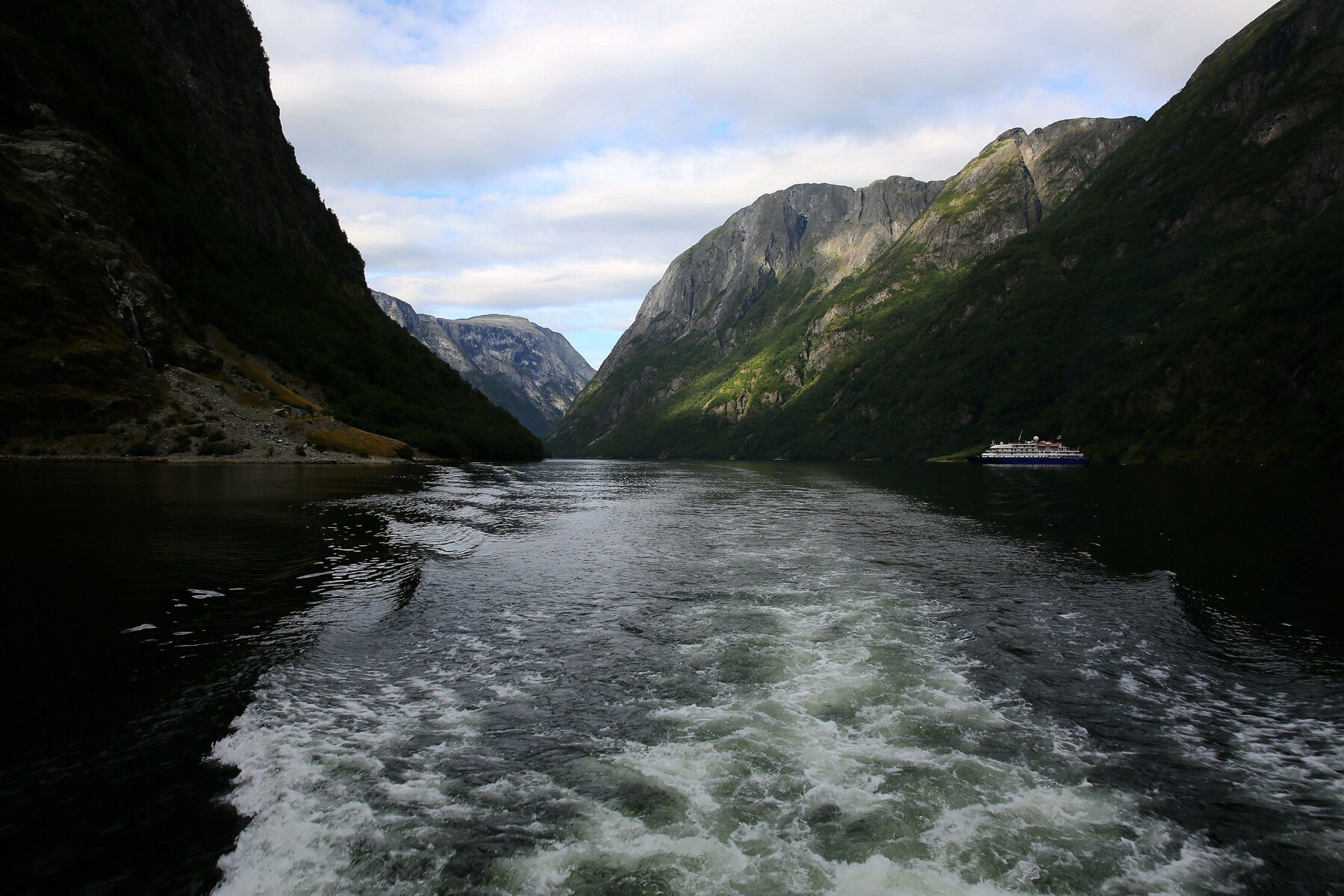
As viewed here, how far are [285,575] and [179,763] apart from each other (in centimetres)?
1458

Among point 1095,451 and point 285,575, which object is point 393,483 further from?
point 1095,451

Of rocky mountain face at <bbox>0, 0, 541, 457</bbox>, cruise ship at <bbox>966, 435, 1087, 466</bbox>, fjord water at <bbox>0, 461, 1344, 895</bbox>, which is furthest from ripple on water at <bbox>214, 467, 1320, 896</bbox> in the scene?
cruise ship at <bbox>966, 435, 1087, 466</bbox>

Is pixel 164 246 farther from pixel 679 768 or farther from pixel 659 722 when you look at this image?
pixel 679 768

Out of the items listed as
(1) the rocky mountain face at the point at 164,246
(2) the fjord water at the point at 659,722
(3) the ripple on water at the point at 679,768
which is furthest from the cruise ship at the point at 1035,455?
(3) the ripple on water at the point at 679,768

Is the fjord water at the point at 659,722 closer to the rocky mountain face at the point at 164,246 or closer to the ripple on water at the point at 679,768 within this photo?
the ripple on water at the point at 679,768

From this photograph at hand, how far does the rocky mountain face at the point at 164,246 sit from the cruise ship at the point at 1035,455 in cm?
12659

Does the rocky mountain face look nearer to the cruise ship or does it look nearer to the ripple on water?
the ripple on water

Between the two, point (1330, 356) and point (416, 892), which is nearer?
point (416, 892)

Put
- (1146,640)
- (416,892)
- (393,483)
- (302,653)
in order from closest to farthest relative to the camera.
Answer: (416,892), (302,653), (1146,640), (393,483)

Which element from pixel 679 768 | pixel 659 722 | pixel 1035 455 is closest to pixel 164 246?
pixel 659 722

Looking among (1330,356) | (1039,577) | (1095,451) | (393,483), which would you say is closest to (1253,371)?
(1330,356)

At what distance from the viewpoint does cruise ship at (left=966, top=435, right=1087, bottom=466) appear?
560 feet

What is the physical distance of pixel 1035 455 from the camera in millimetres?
175375

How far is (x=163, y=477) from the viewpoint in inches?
2264
